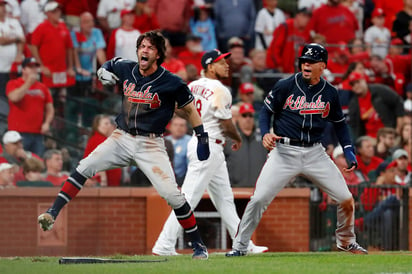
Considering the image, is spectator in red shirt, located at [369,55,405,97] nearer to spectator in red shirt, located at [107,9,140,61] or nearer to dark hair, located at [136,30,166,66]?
spectator in red shirt, located at [107,9,140,61]

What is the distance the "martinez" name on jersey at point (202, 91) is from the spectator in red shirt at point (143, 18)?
512cm

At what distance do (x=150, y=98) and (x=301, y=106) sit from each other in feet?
4.78

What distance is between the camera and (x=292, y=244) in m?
13.5

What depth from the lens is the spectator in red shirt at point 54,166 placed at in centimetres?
1316

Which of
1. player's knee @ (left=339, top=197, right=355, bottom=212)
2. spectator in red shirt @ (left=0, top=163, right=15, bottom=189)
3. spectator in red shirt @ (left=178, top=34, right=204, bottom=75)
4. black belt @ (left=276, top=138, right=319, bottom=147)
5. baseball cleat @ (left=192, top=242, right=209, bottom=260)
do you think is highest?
spectator in red shirt @ (left=178, top=34, right=204, bottom=75)

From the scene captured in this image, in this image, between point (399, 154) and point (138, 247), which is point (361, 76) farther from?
point (138, 247)

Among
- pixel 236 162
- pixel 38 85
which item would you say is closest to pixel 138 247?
pixel 236 162

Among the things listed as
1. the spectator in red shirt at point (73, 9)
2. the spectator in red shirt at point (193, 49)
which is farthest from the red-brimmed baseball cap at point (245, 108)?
the spectator in red shirt at point (73, 9)

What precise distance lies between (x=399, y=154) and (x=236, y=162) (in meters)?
2.54

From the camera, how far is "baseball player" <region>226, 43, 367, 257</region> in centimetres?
958

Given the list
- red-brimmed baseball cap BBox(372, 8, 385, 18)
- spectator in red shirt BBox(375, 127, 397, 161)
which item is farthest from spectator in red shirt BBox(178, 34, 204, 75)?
red-brimmed baseball cap BBox(372, 8, 385, 18)

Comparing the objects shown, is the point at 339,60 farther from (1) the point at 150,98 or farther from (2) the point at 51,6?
(1) the point at 150,98

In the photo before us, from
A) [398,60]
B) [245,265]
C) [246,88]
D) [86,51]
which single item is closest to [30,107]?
[86,51]

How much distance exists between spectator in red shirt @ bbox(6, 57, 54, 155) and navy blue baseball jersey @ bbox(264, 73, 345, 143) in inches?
184
